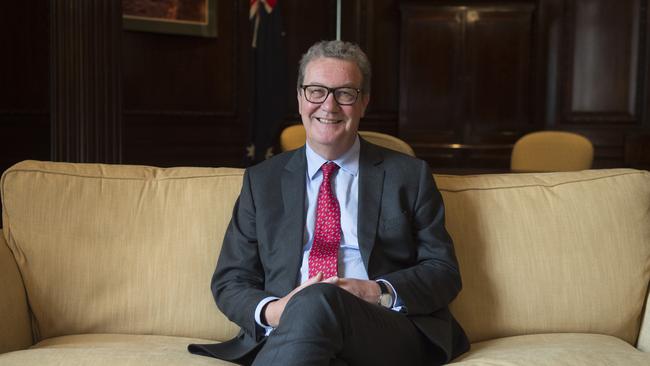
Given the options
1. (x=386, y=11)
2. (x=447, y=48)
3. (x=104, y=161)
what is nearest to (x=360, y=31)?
(x=386, y=11)

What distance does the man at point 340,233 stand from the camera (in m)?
2.17

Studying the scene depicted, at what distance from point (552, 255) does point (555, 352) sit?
0.43 meters

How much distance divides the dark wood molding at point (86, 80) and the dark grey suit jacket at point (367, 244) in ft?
4.75

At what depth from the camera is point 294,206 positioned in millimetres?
2350

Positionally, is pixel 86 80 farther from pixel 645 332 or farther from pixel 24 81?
pixel 24 81

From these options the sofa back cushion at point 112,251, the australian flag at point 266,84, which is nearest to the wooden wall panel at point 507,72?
the australian flag at point 266,84

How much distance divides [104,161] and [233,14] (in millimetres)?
3505

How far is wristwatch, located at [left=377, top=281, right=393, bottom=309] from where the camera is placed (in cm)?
215

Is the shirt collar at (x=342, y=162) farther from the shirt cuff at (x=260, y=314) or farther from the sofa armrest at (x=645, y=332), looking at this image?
the sofa armrest at (x=645, y=332)

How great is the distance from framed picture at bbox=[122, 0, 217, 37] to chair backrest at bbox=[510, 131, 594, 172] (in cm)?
284

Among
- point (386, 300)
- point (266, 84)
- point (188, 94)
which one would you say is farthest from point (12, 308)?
point (266, 84)

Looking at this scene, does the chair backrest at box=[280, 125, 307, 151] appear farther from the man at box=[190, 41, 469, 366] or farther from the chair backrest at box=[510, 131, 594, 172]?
the man at box=[190, 41, 469, 366]

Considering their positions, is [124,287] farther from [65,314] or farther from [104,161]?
[104,161]

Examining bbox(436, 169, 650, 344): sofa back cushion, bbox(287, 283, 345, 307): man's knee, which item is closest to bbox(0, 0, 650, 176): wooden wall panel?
bbox(436, 169, 650, 344): sofa back cushion
